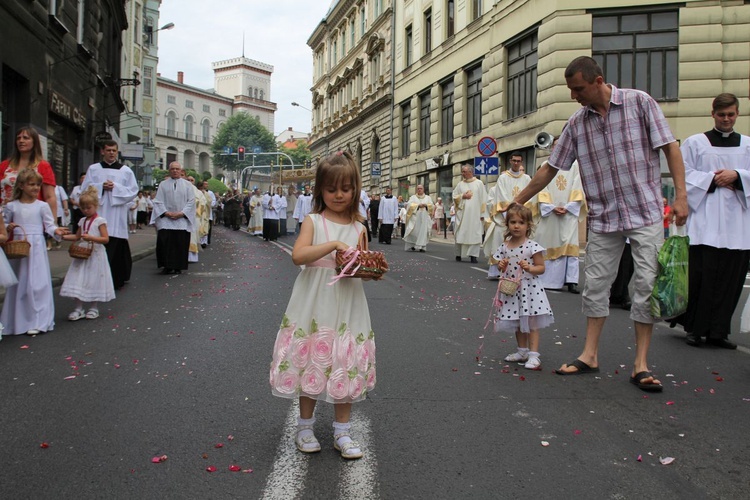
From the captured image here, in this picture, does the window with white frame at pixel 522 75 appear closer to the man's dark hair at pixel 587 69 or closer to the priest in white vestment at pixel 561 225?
the priest in white vestment at pixel 561 225

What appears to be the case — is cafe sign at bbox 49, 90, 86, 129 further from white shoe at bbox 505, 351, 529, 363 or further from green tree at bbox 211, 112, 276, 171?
green tree at bbox 211, 112, 276, 171

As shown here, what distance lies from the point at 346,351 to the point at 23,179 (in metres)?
4.73

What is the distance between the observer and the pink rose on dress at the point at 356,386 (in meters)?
3.40

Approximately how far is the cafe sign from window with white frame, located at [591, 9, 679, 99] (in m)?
15.5

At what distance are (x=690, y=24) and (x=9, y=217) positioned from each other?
2059 cm

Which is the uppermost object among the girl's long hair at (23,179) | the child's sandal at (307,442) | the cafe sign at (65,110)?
the cafe sign at (65,110)

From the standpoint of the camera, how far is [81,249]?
747 centimetres

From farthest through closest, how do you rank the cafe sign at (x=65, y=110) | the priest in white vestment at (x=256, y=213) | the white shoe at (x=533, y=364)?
the priest in white vestment at (x=256, y=213)
the cafe sign at (x=65, y=110)
the white shoe at (x=533, y=364)

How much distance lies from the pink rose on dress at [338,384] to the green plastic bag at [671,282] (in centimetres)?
250

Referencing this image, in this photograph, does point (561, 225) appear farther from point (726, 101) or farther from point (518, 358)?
point (518, 358)

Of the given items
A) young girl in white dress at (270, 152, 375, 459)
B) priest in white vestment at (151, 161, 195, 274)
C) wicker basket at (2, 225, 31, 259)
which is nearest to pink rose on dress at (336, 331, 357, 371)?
young girl in white dress at (270, 152, 375, 459)

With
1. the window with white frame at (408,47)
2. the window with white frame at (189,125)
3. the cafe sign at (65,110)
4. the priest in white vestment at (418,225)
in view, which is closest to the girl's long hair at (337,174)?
the cafe sign at (65,110)

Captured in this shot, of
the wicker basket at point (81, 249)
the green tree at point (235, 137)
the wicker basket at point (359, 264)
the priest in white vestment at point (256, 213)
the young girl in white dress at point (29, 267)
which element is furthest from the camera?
the green tree at point (235, 137)

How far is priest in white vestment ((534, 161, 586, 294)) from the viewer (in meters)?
9.97
